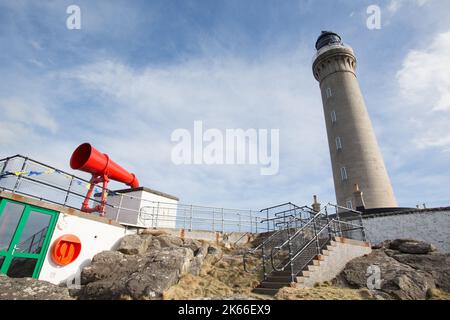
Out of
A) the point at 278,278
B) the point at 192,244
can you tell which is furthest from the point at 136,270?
the point at 278,278

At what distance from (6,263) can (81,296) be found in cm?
210

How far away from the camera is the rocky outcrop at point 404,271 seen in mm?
7207

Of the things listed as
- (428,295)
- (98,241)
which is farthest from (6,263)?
(428,295)

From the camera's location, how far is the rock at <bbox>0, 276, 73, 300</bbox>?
5.42 m

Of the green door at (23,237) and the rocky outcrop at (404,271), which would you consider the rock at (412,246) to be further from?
the green door at (23,237)

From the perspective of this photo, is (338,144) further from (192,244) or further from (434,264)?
(192,244)

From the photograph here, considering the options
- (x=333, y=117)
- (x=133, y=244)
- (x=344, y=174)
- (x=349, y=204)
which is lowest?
(x=133, y=244)

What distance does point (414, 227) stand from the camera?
38.1 feet

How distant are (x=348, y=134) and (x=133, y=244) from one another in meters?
20.7

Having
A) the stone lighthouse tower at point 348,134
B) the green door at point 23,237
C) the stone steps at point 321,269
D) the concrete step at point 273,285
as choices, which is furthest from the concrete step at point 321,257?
the stone lighthouse tower at point 348,134

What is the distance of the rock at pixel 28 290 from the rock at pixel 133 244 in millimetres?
3276

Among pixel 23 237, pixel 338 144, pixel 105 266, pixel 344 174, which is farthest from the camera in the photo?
pixel 338 144

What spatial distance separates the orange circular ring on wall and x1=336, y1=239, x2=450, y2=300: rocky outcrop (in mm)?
8776

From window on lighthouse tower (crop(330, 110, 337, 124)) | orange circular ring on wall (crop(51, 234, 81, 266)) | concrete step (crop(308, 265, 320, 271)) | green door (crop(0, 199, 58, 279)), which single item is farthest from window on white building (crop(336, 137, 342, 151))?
green door (crop(0, 199, 58, 279))
